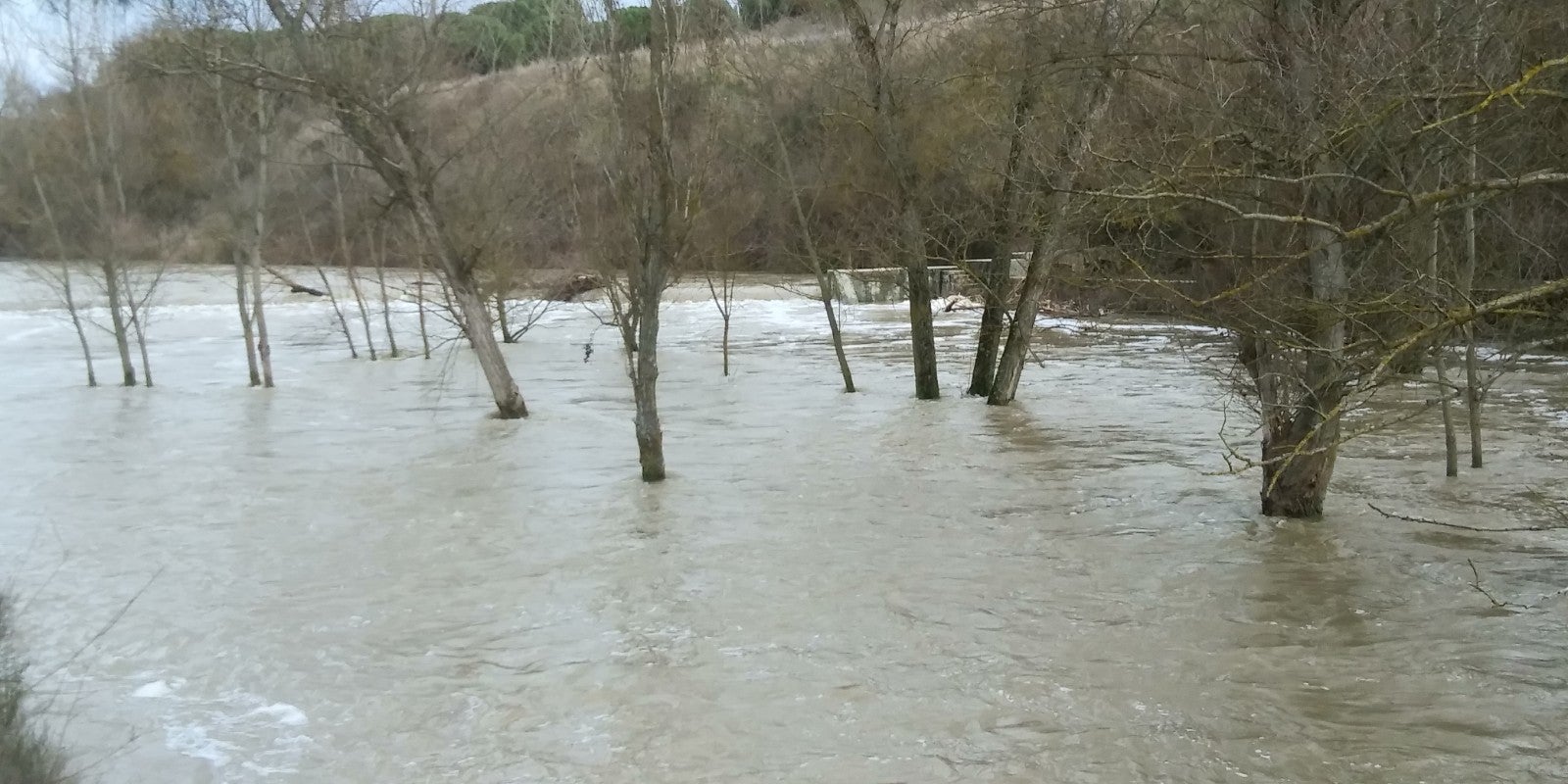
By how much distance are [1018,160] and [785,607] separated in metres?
9.52

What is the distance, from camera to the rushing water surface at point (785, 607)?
6.51 m

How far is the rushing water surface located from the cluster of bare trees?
1108mm

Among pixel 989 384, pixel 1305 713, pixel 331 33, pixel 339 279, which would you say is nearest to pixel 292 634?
pixel 1305 713

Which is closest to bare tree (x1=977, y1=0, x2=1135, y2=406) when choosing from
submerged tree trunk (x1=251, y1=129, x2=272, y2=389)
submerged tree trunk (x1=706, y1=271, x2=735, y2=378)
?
submerged tree trunk (x1=706, y1=271, x2=735, y2=378)

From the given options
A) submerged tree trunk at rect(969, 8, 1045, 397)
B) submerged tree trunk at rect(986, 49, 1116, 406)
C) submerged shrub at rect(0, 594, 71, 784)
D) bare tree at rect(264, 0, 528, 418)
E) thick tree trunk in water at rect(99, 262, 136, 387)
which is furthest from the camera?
thick tree trunk in water at rect(99, 262, 136, 387)

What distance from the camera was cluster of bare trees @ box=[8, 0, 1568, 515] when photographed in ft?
23.8

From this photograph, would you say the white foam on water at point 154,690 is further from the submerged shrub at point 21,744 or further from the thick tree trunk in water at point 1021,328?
the thick tree trunk in water at point 1021,328

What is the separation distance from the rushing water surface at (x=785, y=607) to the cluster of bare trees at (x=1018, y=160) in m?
1.11

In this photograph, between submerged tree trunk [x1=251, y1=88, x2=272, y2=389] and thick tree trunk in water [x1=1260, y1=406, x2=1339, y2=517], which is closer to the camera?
thick tree trunk in water [x1=1260, y1=406, x2=1339, y2=517]

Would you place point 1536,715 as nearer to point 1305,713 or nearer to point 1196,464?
point 1305,713

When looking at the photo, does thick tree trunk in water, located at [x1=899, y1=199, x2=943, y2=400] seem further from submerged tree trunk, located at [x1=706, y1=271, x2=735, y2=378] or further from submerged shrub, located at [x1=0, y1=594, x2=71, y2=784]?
submerged shrub, located at [x1=0, y1=594, x2=71, y2=784]

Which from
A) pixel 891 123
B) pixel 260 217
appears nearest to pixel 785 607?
pixel 891 123

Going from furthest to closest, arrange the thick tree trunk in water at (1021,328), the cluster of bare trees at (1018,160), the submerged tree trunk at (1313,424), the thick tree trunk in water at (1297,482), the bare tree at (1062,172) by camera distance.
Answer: the thick tree trunk in water at (1021,328) → the bare tree at (1062,172) → the thick tree trunk in water at (1297,482) → the submerged tree trunk at (1313,424) → the cluster of bare trees at (1018,160)

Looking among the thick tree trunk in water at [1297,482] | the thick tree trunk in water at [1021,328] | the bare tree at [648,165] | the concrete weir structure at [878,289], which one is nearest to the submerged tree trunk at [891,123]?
the thick tree trunk in water at [1021,328]
